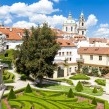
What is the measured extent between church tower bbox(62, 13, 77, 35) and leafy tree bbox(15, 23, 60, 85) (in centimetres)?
12539

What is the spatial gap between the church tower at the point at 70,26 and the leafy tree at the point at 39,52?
125 m

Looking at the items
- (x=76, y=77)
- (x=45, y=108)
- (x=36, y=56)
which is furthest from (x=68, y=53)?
Result: (x=45, y=108)

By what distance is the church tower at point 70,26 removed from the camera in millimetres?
169125

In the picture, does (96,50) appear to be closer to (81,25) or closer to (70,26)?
(70,26)

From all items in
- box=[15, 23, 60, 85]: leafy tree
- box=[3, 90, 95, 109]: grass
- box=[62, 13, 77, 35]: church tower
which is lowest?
box=[3, 90, 95, 109]: grass

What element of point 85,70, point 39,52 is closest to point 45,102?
point 39,52

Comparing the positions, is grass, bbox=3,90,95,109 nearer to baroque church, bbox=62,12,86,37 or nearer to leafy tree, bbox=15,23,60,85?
leafy tree, bbox=15,23,60,85

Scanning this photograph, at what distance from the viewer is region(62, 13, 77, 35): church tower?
169 m

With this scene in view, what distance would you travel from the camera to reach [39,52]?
42531mm

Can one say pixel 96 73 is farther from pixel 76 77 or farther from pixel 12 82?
pixel 12 82

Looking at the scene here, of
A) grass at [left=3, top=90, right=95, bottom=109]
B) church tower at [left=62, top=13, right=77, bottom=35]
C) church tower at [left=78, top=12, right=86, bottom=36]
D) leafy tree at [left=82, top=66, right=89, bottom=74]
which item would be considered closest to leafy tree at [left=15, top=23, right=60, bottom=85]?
grass at [left=3, top=90, right=95, bottom=109]

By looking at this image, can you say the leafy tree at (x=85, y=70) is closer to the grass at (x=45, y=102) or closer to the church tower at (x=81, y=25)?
the grass at (x=45, y=102)

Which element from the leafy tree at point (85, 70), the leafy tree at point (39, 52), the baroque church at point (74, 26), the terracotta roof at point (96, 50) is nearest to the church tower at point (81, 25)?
the baroque church at point (74, 26)

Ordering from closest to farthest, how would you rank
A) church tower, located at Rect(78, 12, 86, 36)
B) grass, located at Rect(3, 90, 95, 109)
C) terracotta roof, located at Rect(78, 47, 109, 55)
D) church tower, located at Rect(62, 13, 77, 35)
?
grass, located at Rect(3, 90, 95, 109)
terracotta roof, located at Rect(78, 47, 109, 55)
church tower, located at Rect(62, 13, 77, 35)
church tower, located at Rect(78, 12, 86, 36)
